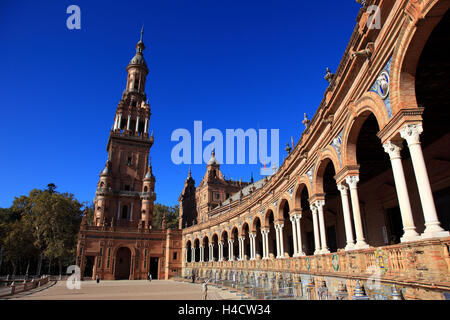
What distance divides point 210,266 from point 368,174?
2671 centimetres

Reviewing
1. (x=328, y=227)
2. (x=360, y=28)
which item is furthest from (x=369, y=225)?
(x=360, y=28)

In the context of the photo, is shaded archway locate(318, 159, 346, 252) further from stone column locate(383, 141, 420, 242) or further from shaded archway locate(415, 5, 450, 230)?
stone column locate(383, 141, 420, 242)

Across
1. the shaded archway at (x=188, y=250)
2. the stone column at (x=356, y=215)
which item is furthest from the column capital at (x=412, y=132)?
the shaded archway at (x=188, y=250)

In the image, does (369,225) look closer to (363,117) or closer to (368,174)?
(368,174)

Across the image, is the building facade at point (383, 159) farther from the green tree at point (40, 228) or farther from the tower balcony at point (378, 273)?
the green tree at point (40, 228)

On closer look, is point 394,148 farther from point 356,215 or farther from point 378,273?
point 378,273

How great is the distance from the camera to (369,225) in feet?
64.1

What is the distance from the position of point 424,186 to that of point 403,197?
106 cm

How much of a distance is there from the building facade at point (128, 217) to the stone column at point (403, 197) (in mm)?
47256

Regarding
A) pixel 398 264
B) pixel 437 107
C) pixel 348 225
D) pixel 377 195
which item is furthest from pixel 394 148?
pixel 377 195

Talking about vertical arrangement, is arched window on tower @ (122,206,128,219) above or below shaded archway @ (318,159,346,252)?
above

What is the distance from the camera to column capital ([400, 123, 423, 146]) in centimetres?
738

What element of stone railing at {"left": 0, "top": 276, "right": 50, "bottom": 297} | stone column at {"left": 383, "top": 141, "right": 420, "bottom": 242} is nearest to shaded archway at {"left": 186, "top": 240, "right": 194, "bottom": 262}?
stone railing at {"left": 0, "top": 276, "right": 50, "bottom": 297}

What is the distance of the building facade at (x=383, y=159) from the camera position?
681cm
